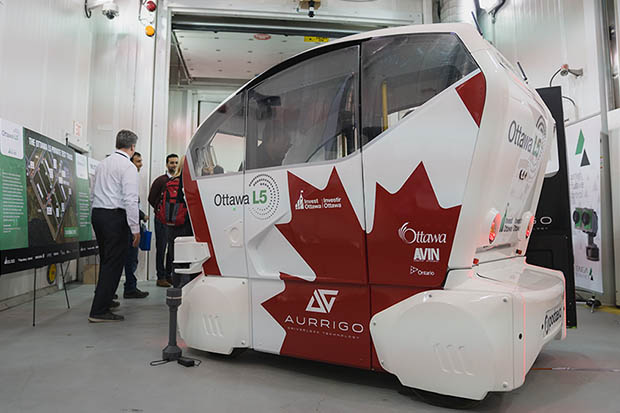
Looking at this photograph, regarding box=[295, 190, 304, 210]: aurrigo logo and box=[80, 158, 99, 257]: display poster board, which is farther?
box=[80, 158, 99, 257]: display poster board

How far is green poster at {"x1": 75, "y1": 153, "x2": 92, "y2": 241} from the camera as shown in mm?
4965

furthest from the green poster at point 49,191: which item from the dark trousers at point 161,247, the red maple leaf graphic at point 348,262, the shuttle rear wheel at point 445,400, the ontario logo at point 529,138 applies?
the ontario logo at point 529,138

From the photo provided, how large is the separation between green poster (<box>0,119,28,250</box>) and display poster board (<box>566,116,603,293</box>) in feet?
18.0

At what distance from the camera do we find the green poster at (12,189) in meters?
3.47

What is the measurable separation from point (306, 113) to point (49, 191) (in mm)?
3166

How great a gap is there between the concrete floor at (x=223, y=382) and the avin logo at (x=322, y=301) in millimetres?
380

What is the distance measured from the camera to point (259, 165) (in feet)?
8.35

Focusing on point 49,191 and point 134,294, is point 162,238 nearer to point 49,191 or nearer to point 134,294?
point 134,294

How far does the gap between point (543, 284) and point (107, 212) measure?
3242mm

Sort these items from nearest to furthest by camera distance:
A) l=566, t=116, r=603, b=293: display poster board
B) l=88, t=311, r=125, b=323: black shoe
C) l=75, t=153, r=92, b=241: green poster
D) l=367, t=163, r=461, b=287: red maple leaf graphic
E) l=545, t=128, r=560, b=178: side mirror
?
l=367, t=163, r=461, b=287: red maple leaf graphic → l=545, t=128, r=560, b=178: side mirror → l=88, t=311, r=125, b=323: black shoe → l=566, t=116, r=603, b=293: display poster board → l=75, t=153, r=92, b=241: green poster

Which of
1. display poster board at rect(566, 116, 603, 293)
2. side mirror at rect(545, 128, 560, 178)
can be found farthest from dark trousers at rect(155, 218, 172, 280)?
display poster board at rect(566, 116, 603, 293)

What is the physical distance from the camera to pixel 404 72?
210cm

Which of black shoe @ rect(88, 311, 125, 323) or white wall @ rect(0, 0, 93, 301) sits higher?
white wall @ rect(0, 0, 93, 301)

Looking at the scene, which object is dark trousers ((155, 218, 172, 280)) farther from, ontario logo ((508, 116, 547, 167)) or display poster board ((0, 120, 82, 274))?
ontario logo ((508, 116, 547, 167))
